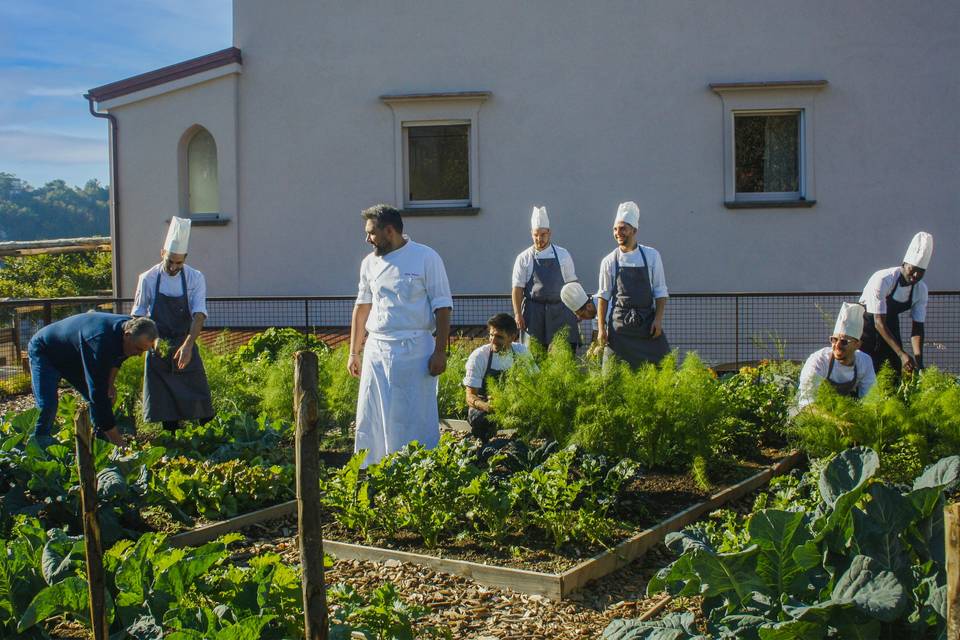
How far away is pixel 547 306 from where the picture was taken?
31.2ft

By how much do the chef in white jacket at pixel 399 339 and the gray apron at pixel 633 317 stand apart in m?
2.06

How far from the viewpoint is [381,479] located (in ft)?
18.7

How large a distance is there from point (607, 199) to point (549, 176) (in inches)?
36.4

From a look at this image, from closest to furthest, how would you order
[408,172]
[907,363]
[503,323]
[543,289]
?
[503,323], [907,363], [543,289], [408,172]

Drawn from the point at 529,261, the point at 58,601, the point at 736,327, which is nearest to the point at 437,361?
the point at 529,261

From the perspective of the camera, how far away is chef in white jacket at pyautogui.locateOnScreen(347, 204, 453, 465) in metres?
7.02

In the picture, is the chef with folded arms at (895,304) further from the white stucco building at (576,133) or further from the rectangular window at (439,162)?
the rectangular window at (439,162)

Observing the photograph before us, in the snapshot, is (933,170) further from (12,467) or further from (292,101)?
(12,467)

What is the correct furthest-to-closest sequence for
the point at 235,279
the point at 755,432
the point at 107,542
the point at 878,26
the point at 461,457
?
the point at 235,279, the point at 878,26, the point at 755,432, the point at 461,457, the point at 107,542

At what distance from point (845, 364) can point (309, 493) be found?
5.12 meters

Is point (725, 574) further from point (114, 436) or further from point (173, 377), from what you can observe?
point (173, 377)

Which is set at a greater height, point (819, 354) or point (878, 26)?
point (878, 26)

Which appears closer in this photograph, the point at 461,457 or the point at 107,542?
the point at 107,542

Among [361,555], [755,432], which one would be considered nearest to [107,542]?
[361,555]
